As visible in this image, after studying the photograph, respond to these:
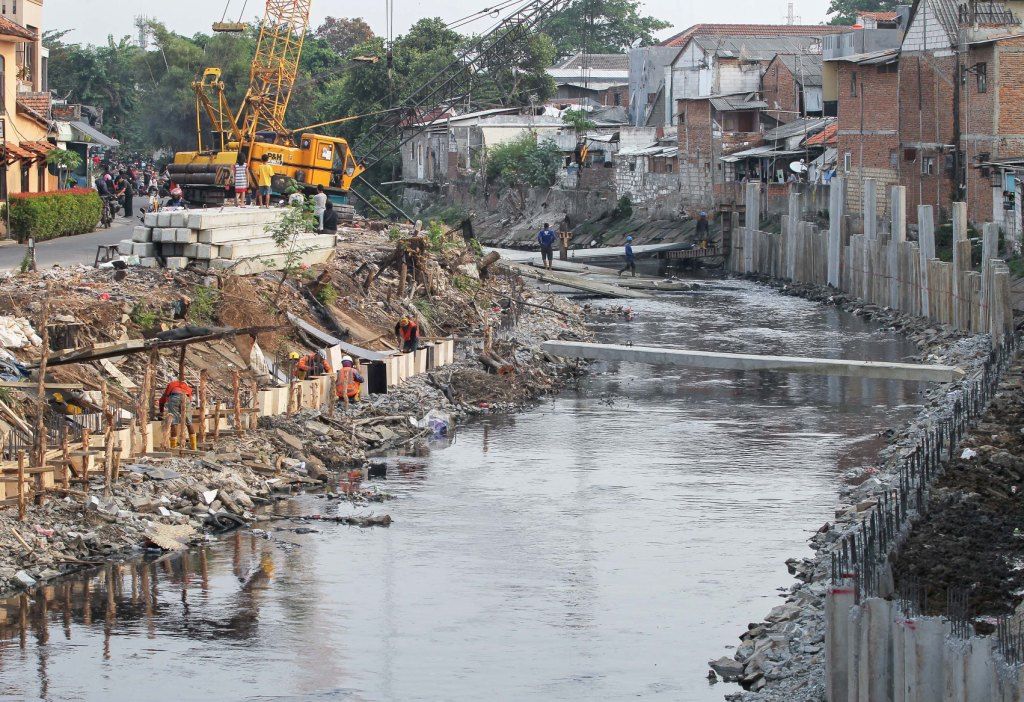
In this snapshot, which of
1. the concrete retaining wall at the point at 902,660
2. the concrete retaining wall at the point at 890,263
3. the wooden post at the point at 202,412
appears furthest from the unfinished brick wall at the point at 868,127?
the concrete retaining wall at the point at 902,660

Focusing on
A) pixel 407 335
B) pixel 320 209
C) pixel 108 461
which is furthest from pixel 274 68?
pixel 108 461

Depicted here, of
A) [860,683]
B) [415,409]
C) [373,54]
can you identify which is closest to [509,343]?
[415,409]

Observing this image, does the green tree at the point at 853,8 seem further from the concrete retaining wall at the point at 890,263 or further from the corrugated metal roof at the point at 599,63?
the concrete retaining wall at the point at 890,263

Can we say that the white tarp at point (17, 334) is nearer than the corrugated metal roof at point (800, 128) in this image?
Yes

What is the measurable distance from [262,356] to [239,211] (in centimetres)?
821

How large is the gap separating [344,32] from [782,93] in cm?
7278

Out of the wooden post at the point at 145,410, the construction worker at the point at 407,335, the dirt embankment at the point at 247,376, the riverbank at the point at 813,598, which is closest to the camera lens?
the riverbank at the point at 813,598

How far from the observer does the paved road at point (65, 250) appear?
3603 cm

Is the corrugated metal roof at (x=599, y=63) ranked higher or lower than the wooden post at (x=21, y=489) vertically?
higher

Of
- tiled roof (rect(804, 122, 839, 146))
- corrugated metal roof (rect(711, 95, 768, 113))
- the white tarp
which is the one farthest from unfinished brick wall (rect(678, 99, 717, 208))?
the white tarp

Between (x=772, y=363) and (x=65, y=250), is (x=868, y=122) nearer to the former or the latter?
(x=772, y=363)

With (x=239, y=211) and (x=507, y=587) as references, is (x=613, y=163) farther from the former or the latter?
(x=507, y=587)

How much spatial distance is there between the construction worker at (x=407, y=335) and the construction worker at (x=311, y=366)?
3.34m

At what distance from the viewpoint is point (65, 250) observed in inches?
1554
